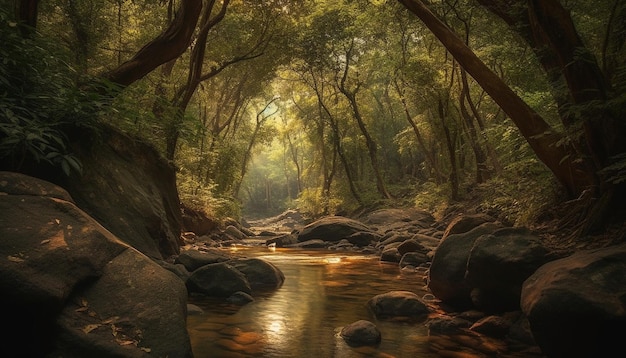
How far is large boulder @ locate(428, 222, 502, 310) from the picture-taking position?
20.2 ft

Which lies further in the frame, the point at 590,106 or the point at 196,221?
the point at 196,221

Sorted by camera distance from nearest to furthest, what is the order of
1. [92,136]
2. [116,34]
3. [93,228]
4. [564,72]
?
[93,228] → [564,72] → [92,136] → [116,34]

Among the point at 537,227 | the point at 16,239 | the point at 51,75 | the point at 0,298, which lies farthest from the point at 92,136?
the point at 537,227

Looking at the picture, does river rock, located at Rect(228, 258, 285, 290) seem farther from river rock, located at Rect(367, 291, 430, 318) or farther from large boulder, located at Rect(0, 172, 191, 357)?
large boulder, located at Rect(0, 172, 191, 357)

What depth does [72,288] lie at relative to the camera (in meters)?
3.26

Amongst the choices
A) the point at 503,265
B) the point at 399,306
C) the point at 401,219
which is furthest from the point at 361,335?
the point at 401,219

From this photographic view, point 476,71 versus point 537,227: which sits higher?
point 476,71

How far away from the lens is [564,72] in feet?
18.9

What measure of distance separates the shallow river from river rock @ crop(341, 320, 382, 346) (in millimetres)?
94

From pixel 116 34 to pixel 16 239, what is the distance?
442 inches

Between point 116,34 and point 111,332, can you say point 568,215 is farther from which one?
point 116,34

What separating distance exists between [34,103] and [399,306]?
541 centimetres

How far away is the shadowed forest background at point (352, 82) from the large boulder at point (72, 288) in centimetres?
95

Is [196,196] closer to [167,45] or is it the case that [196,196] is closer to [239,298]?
[167,45]
